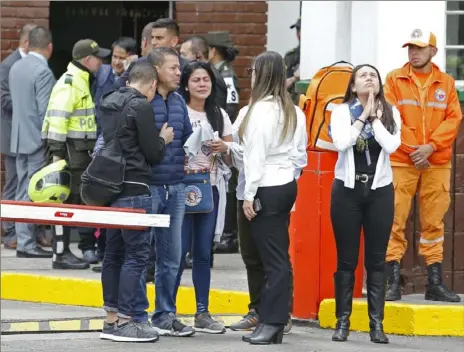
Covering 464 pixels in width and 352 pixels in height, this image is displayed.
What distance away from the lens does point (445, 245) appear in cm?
1120

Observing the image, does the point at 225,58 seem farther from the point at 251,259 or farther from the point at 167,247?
the point at 167,247

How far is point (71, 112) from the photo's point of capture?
1205 cm

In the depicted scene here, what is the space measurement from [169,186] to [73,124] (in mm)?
3024

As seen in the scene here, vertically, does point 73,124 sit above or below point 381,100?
below

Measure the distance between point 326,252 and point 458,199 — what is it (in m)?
1.65

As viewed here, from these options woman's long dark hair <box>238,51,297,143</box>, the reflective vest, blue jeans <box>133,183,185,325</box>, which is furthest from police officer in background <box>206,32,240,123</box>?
woman's long dark hair <box>238,51,297,143</box>

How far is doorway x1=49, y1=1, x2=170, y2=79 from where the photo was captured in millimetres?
15000

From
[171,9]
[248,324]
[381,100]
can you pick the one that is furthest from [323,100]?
[171,9]

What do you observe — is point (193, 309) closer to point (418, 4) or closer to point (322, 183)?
point (322, 183)

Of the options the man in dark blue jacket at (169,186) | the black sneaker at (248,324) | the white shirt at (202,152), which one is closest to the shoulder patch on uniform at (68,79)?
the white shirt at (202,152)

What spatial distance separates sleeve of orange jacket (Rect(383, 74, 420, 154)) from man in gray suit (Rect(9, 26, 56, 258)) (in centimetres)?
395

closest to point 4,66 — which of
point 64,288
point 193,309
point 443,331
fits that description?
point 64,288

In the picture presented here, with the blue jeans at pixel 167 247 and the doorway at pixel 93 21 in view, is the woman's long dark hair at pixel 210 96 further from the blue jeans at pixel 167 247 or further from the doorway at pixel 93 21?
the doorway at pixel 93 21

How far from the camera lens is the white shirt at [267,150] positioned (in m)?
8.94
